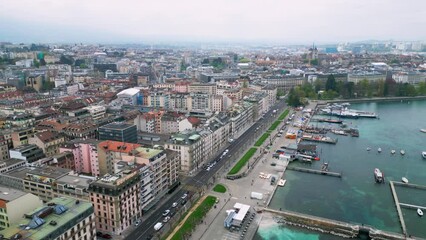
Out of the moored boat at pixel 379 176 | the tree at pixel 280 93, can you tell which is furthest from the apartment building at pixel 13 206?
the tree at pixel 280 93

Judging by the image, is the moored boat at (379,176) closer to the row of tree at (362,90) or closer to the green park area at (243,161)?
the green park area at (243,161)

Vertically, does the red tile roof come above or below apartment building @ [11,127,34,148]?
above

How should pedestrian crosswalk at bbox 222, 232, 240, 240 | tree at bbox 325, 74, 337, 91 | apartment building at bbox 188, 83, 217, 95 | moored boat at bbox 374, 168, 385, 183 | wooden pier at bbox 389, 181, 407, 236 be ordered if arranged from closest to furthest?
pedestrian crosswalk at bbox 222, 232, 240, 240 < wooden pier at bbox 389, 181, 407, 236 < moored boat at bbox 374, 168, 385, 183 < apartment building at bbox 188, 83, 217, 95 < tree at bbox 325, 74, 337, 91

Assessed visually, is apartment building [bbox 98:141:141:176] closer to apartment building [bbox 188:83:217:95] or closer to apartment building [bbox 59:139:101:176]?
apartment building [bbox 59:139:101:176]

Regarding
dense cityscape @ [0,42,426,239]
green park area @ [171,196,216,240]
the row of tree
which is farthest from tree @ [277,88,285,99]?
green park area @ [171,196,216,240]

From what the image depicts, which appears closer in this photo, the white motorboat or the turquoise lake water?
the turquoise lake water

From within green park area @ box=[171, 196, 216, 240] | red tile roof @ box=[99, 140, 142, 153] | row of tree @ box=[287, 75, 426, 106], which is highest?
red tile roof @ box=[99, 140, 142, 153]

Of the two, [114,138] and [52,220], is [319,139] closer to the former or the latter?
[114,138]
